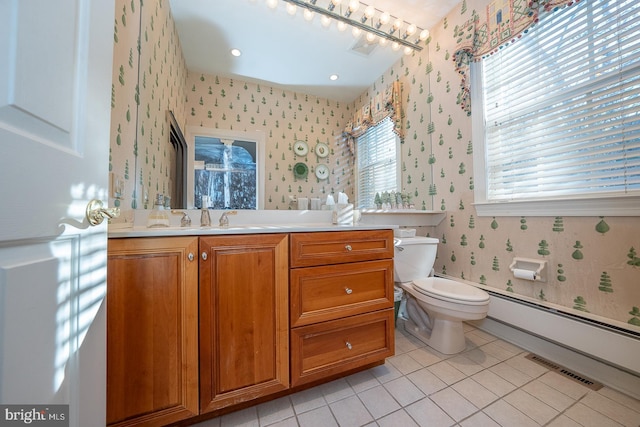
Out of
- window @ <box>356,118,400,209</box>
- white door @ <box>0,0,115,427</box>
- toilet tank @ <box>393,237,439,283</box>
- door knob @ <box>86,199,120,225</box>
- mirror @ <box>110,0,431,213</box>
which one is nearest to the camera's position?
white door @ <box>0,0,115,427</box>

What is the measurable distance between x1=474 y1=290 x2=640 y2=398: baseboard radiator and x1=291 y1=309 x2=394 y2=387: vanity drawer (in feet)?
3.03

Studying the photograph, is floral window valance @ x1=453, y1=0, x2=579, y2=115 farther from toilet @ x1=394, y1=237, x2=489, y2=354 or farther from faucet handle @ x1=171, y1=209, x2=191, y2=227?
faucet handle @ x1=171, y1=209, x2=191, y2=227

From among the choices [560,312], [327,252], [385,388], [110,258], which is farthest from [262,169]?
[560,312]

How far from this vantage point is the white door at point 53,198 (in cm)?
33

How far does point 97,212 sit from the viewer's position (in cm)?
52

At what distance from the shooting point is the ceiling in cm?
176

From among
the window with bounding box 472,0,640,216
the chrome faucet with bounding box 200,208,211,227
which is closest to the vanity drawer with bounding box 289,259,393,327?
the chrome faucet with bounding box 200,208,211,227

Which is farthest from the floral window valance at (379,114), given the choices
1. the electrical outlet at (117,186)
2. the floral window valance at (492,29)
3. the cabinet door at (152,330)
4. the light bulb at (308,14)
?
the cabinet door at (152,330)

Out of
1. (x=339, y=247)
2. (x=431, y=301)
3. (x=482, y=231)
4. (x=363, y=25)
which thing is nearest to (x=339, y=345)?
(x=339, y=247)

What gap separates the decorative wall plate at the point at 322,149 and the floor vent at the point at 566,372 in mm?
2149

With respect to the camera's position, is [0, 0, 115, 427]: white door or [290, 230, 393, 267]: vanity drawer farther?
[290, 230, 393, 267]: vanity drawer

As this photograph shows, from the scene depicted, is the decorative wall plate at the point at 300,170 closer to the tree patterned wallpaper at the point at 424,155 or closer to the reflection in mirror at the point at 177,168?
the tree patterned wallpaper at the point at 424,155

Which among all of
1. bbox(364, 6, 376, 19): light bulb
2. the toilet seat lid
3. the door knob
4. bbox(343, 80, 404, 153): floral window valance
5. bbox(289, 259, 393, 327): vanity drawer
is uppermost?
bbox(364, 6, 376, 19): light bulb

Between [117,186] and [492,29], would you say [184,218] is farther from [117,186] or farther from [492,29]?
[492,29]
